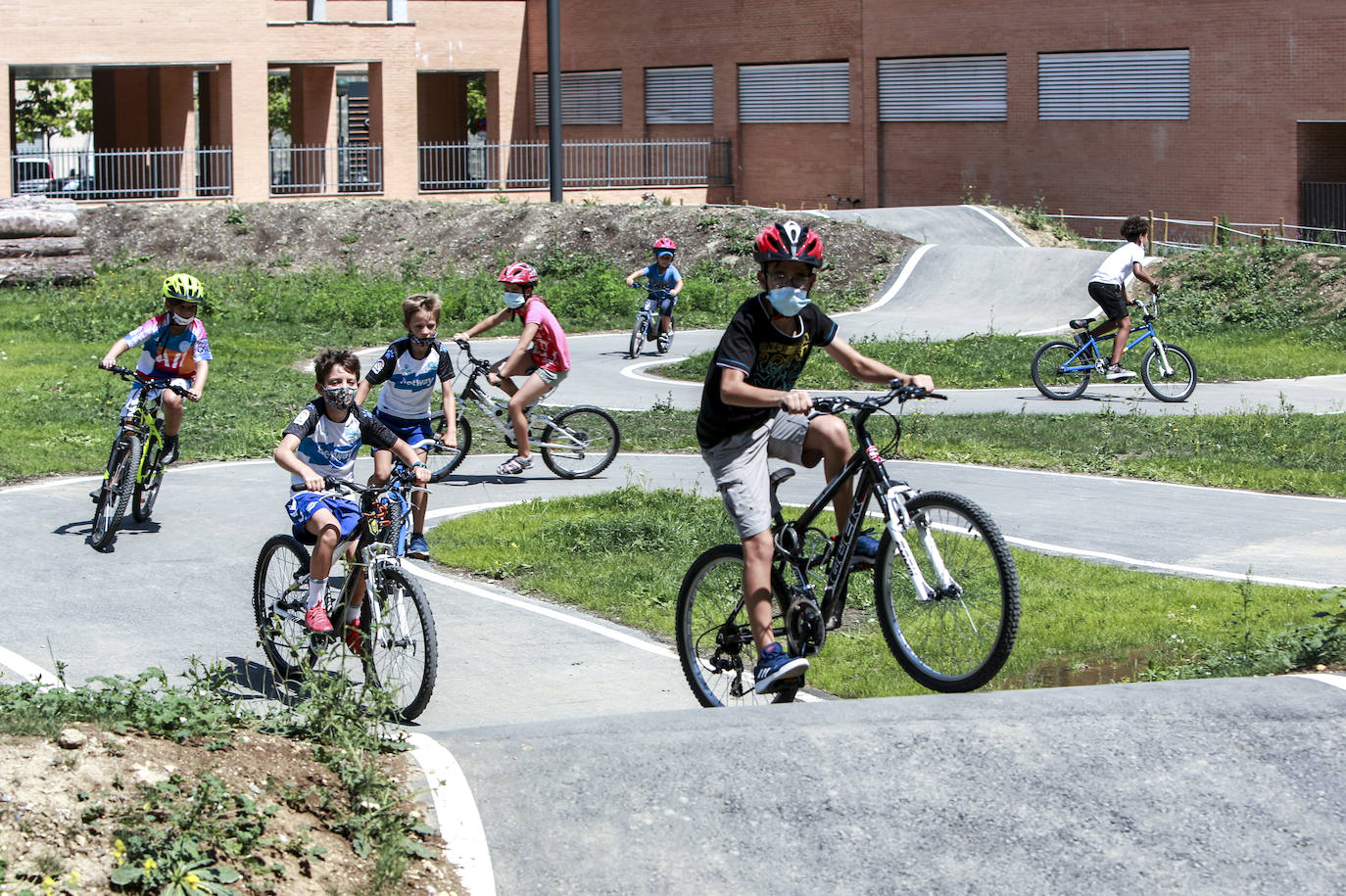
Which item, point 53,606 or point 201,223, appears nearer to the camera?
point 53,606

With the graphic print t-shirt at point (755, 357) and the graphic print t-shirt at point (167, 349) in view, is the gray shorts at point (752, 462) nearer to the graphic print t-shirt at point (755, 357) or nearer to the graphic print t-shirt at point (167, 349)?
the graphic print t-shirt at point (755, 357)

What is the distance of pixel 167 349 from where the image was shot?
469 inches

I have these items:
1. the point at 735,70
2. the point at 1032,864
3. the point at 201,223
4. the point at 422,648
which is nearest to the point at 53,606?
the point at 422,648

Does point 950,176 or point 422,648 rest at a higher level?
point 950,176

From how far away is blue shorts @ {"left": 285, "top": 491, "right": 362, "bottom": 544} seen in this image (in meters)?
8.03

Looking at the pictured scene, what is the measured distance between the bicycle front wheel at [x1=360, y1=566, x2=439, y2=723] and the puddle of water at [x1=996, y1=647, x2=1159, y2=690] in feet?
8.98

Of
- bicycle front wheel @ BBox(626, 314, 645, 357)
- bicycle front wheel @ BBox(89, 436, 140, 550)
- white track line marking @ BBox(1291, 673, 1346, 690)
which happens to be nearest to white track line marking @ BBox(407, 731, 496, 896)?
white track line marking @ BBox(1291, 673, 1346, 690)

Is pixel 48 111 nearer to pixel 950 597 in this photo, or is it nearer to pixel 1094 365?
pixel 1094 365

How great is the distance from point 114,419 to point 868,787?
1326 centimetres

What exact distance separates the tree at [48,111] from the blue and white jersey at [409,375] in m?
48.2

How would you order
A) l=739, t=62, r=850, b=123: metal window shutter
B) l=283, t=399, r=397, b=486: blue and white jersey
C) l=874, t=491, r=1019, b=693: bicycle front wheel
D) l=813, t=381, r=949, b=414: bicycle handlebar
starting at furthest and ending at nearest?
l=739, t=62, r=850, b=123: metal window shutter → l=283, t=399, r=397, b=486: blue and white jersey → l=813, t=381, r=949, b=414: bicycle handlebar → l=874, t=491, r=1019, b=693: bicycle front wheel

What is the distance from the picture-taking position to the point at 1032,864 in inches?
199

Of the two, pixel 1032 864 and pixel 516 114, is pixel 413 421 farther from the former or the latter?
pixel 516 114

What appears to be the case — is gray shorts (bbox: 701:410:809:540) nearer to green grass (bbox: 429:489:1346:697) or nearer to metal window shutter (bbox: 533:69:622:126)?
green grass (bbox: 429:489:1346:697)
